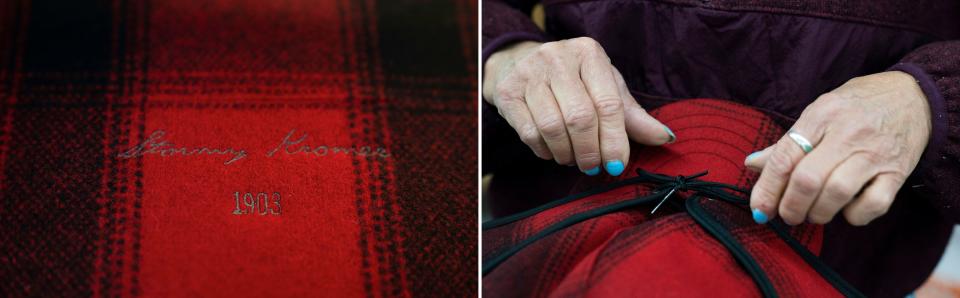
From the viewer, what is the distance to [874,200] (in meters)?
0.48

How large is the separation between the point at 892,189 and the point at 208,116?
541 mm

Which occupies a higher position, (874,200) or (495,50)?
(495,50)

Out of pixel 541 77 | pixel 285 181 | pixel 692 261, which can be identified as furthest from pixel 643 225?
pixel 285 181

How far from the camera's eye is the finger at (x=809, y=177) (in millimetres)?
476

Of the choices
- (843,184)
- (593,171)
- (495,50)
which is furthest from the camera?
(495,50)

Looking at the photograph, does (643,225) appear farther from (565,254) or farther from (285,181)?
(285,181)

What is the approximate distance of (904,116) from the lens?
527 millimetres

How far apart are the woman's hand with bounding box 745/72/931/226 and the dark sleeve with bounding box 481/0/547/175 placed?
26 centimetres

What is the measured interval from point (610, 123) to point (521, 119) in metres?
0.09

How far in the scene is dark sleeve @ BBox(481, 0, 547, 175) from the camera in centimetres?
71

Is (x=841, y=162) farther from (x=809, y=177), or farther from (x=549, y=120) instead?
(x=549, y=120)

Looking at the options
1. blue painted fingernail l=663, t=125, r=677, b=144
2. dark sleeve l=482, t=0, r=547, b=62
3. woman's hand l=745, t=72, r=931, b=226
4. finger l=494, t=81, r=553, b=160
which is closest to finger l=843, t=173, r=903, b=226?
woman's hand l=745, t=72, r=931, b=226
